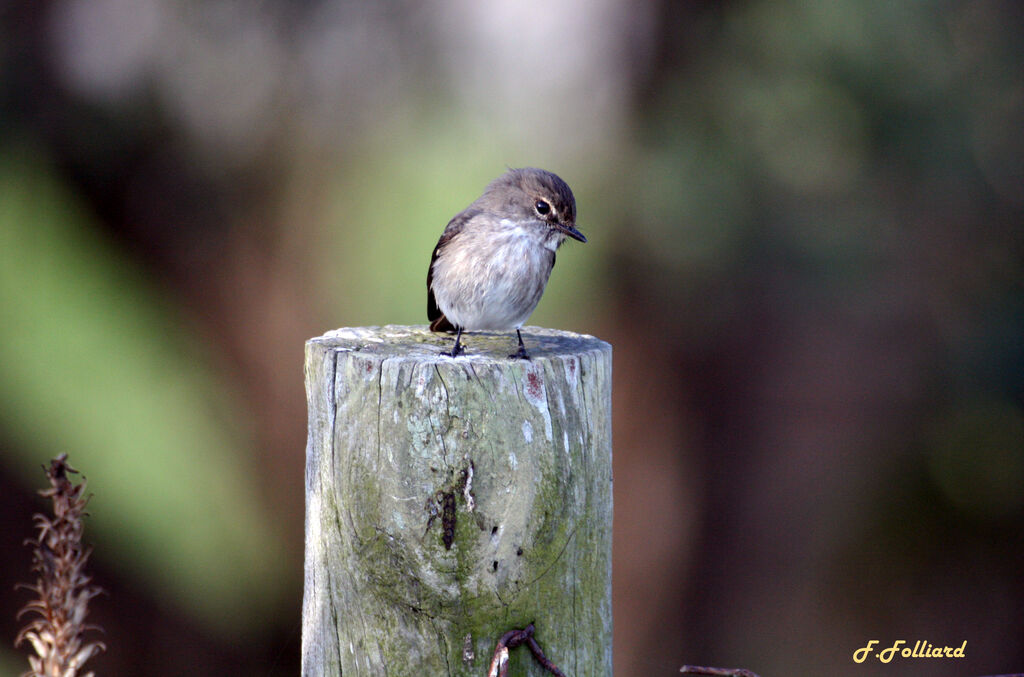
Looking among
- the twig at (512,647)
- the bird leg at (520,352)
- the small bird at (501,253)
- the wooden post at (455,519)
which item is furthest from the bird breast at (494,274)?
the twig at (512,647)

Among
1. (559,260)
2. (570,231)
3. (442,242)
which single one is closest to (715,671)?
(570,231)

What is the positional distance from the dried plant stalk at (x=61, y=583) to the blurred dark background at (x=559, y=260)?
3928mm

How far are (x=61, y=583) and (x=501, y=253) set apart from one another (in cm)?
236

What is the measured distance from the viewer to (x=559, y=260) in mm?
5082

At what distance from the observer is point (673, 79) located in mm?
5180

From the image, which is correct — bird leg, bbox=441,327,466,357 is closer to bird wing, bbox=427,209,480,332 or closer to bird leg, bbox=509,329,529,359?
bird leg, bbox=509,329,529,359

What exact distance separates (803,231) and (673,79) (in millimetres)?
1088

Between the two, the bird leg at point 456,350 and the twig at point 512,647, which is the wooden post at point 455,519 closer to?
the twig at point 512,647

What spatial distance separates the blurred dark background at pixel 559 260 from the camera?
473 cm

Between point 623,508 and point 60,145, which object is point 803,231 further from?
point 60,145

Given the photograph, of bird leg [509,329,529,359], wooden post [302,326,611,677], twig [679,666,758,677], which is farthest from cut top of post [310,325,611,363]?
twig [679,666,758,677]

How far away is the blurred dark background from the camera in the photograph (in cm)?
473

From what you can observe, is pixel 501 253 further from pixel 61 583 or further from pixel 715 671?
pixel 61 583

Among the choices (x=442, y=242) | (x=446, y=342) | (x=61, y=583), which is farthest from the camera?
(x=442, y=242)
